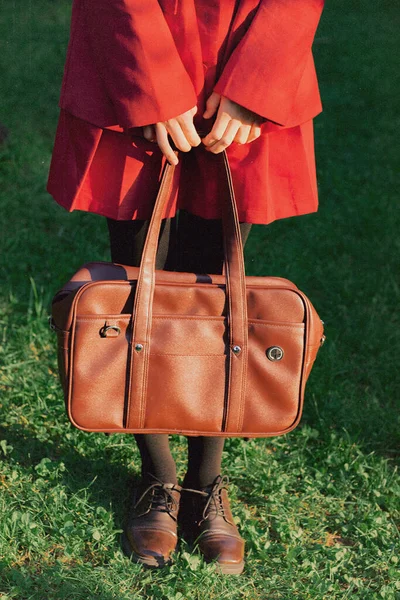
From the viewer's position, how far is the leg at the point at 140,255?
1931 mm

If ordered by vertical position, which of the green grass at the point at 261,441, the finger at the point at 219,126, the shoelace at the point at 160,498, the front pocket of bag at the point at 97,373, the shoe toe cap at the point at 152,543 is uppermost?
the finger at the point at 219,126

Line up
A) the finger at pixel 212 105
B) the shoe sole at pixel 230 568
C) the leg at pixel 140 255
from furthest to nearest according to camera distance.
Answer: the shoe sole at pixel 230 568 → the leg at pixel 140 255 → the finger at pixel 212 105

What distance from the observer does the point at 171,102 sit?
1.67 metres

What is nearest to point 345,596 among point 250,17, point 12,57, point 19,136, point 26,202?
point 250,17

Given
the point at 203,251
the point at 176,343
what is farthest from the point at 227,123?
the point at 176,343

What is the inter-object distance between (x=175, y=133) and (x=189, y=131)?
0.04 meters

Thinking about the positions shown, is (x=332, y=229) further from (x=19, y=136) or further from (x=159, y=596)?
(x=159, y=596)

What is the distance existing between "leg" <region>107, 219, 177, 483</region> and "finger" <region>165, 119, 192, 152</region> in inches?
10.0

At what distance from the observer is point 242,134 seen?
69.2 inches

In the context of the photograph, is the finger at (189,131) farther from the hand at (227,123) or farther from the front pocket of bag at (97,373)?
the front pocket of bag at (97,373)

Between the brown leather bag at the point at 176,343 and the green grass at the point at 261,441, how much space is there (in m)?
0.49

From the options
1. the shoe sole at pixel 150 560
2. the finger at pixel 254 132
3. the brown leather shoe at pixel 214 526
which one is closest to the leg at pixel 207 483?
the brown leather shoe at pixel 214 526

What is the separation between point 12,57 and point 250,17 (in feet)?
13.9

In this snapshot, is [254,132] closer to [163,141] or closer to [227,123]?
[227,123]
